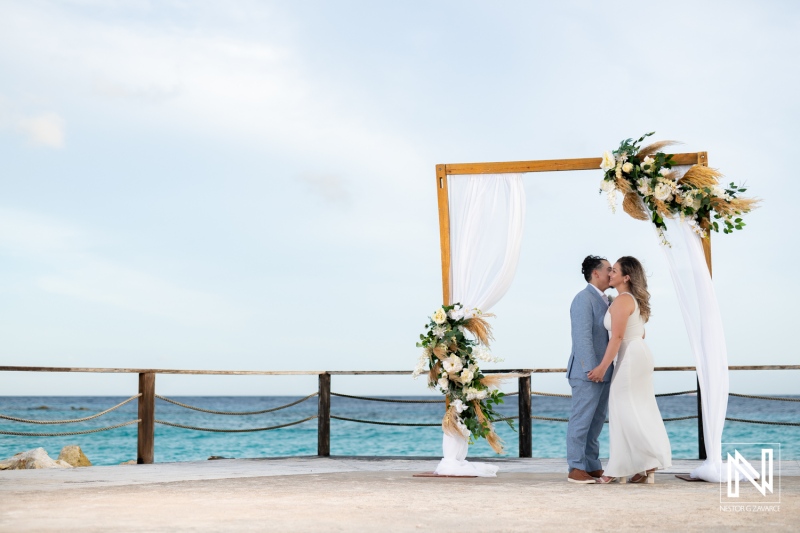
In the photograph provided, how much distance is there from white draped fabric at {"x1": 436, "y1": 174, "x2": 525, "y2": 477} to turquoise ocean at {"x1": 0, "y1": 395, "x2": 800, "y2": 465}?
43.9 feet

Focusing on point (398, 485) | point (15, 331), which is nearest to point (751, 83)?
point (398, 485)

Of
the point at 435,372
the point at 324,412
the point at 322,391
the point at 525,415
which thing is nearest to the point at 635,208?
the point at 435,372

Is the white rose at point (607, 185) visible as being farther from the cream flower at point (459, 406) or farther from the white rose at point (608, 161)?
the cream flower at point (459, 406)

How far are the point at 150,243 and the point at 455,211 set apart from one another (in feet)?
53.9

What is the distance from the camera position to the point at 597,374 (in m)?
5.94

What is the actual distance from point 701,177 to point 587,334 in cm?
148

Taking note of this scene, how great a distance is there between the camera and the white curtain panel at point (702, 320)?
242 inches

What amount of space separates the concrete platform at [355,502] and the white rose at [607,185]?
216 cm

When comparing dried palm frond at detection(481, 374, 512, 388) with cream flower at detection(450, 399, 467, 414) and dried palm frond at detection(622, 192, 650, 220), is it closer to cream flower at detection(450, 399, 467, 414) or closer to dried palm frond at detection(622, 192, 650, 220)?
cream flower at detection(450, 399, 467, 414)

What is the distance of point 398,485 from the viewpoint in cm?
575

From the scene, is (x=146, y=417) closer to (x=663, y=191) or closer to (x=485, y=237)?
(x=485, y=237)

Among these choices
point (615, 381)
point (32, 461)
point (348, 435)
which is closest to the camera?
point (615, 381)

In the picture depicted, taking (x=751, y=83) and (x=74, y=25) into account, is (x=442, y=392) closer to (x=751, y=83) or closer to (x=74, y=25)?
(x=751, y=83)

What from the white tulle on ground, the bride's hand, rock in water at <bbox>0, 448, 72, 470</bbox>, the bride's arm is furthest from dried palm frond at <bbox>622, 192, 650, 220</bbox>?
rock in water at <bbox>0, 448, 72, 470</bbox>
